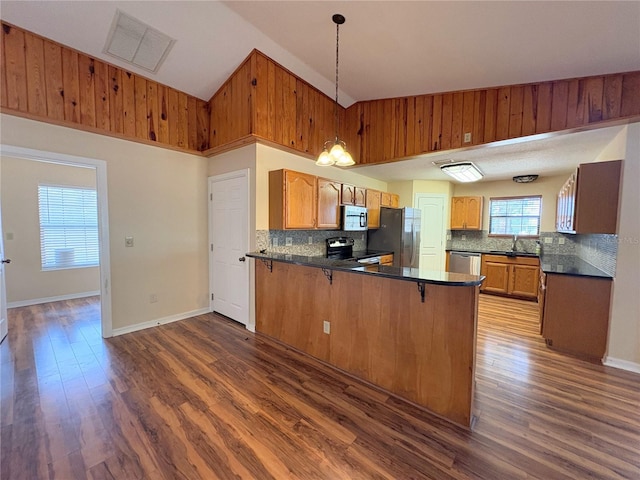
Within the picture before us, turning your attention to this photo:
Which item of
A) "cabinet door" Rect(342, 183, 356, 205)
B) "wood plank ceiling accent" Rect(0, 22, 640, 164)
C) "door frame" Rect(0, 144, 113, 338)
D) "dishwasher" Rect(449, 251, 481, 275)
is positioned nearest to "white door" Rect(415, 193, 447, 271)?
"dishwasher" Rect(449, 251, 481, 275)

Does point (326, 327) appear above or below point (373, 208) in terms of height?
below

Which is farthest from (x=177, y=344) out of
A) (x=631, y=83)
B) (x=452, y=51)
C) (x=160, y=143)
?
(x=631, y=83)

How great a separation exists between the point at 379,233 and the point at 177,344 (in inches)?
149

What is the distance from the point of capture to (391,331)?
218 cm

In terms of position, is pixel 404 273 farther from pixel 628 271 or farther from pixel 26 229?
pixel 26 229

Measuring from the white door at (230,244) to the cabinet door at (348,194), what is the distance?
5.17 ft

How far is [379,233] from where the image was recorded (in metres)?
5.18

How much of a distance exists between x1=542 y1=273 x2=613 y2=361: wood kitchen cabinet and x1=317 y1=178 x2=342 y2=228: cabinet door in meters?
2.73

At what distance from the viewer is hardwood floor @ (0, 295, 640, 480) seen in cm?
154

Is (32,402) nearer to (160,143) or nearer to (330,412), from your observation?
(330,412)

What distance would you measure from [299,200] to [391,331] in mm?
1989

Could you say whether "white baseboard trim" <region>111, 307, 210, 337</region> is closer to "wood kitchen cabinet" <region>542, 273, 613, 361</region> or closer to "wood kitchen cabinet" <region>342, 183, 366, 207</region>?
"wood kitchen cabinet" <region>342, 183, 366, 207</region>

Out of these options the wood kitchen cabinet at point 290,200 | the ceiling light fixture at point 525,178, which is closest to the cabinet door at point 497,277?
the ceiling light fixture at point 525,178

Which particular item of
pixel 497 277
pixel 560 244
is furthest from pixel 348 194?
pixel 560 244
